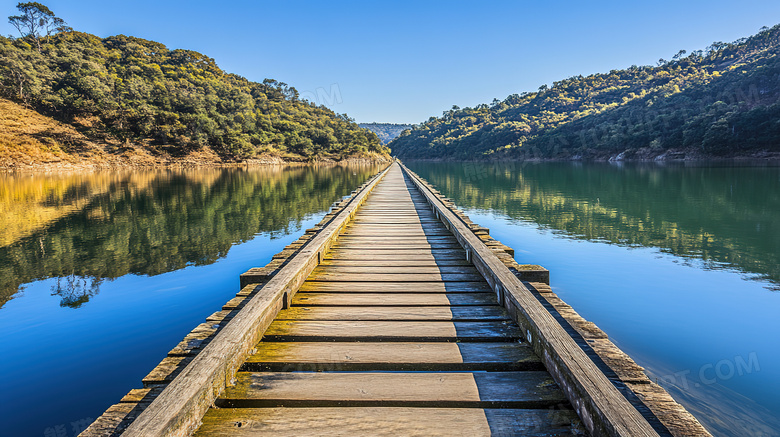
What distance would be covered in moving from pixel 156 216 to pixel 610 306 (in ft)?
40.9

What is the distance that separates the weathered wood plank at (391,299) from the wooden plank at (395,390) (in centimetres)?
114

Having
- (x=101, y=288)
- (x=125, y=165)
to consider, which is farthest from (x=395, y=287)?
(x=125, y=165)

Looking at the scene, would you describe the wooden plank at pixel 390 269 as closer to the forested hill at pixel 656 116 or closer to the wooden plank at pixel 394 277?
the wooden plank at pixel 394 277

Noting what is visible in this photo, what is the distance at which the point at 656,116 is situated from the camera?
54.3 m

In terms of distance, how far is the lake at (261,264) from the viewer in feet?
11.3

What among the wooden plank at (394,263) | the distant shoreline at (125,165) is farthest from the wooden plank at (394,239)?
the distant shoreline at (125,165)

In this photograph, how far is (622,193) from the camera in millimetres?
17625

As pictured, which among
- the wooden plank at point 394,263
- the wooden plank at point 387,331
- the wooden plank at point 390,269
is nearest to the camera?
the wooden plank at point 387,331

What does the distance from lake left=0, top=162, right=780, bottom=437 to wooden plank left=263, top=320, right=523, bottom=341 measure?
1809mm

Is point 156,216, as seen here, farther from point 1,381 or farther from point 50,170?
point 50,170

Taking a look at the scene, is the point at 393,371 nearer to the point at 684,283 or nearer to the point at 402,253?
the point at 402,253

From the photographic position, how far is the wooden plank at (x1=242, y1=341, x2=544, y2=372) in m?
2.30

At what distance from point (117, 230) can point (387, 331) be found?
10.1 meters

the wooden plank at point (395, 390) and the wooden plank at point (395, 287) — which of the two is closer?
the wooden plank at point (395, 390)
